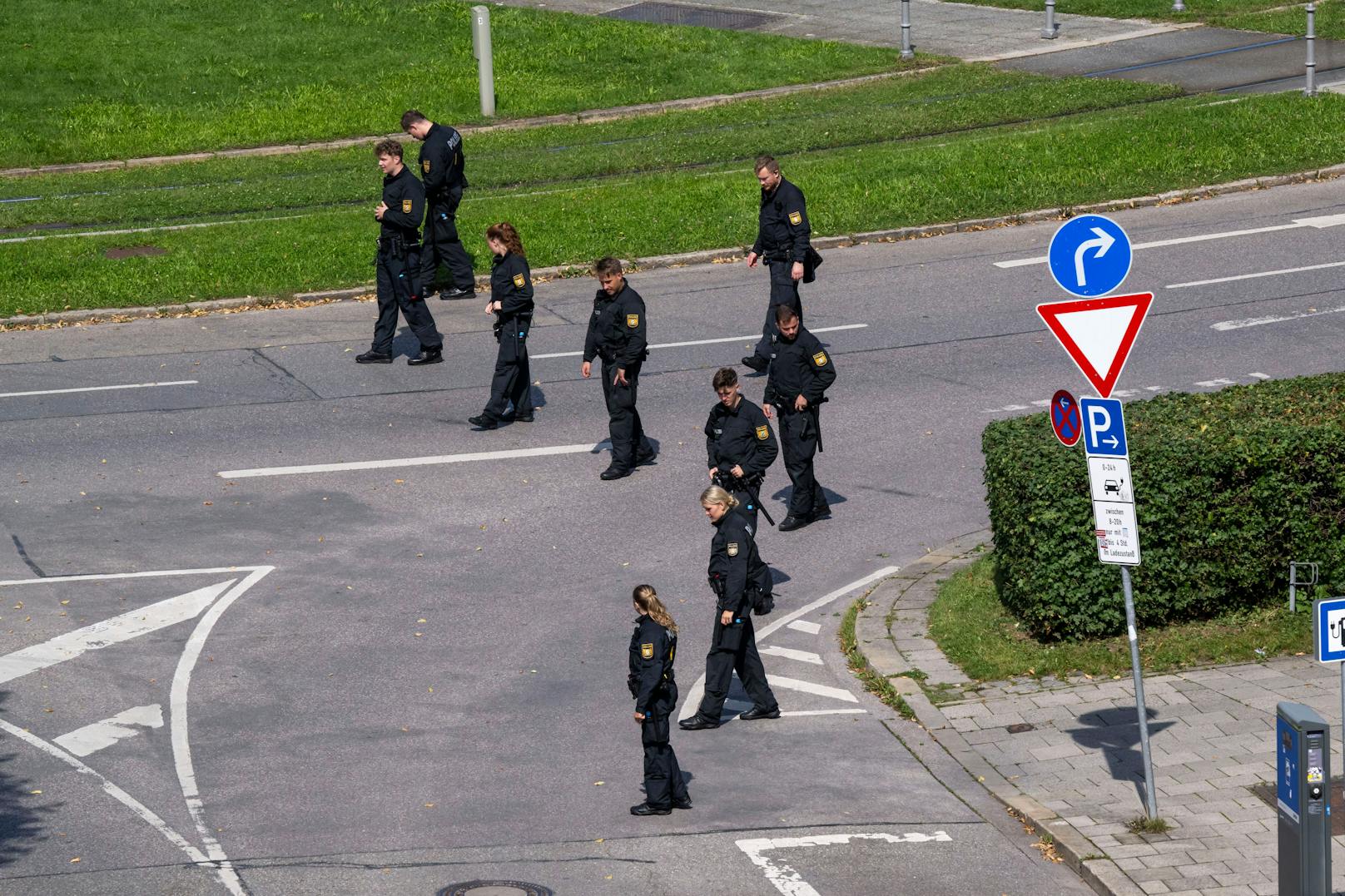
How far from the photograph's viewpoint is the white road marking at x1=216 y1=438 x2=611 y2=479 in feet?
52.4

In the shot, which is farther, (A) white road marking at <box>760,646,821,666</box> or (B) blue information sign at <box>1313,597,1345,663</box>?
(A) white road marking at <box>760,646,821,666</box>

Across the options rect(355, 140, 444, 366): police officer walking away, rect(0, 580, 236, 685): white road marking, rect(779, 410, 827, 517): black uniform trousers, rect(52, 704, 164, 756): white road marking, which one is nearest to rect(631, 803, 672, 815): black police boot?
rect(52, 704, 164, 756): white road marking

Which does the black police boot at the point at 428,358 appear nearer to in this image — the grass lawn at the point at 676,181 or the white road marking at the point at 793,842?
the grass lawn at the point at 676,181

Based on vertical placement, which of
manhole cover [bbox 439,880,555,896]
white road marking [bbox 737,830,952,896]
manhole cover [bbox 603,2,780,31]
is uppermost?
manhole cover [bbox 603,2,780,31]

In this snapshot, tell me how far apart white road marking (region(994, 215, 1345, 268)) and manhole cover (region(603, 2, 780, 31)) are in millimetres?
16440

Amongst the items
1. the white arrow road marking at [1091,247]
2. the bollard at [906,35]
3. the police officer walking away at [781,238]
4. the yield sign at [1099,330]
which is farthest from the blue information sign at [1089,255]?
the bollard at [906,35]

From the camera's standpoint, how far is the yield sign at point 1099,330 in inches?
386

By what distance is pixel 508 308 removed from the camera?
54.2ft

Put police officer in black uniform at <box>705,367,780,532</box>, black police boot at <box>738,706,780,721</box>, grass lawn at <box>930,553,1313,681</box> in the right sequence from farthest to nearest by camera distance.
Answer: police officer in black uniform at <box>705,367,780,532</box> → grass lawn at <box>930,553,1313,681</box> → black police boot at <box>738,706,780,721</box>

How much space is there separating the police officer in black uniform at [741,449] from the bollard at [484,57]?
18.5m

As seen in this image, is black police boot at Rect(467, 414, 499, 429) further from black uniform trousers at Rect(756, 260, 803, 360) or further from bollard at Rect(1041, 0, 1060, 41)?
bollard at Rect(1041, 0, 1060, 41)

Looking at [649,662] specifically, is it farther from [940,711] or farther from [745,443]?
[745,443]

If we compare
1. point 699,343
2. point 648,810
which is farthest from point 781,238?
point 648,810

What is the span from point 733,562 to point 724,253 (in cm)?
1093
